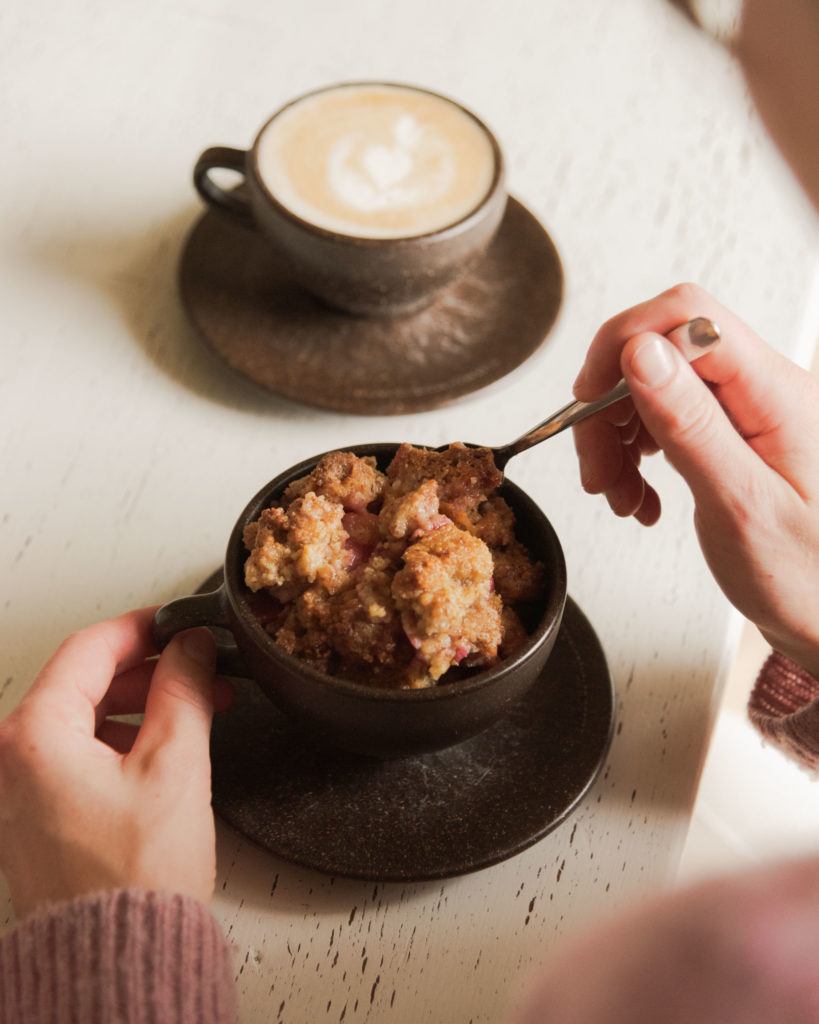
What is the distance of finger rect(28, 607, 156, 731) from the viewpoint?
624 millimetres

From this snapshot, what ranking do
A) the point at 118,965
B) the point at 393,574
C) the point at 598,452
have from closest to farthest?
the point at 118,965 → the point at 393,574 → the point at 598,452

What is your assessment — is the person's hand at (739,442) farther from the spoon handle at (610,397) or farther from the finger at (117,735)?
the finger at (117,735)

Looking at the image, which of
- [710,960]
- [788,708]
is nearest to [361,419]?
[788,708]

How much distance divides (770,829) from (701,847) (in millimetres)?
192

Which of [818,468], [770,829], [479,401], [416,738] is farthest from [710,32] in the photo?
[416,738]

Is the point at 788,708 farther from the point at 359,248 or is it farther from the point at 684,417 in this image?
the point at 359,248

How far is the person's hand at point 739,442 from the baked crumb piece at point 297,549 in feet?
0.71

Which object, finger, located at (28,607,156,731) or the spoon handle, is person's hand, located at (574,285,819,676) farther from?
finger, located at (28,607,156,731)

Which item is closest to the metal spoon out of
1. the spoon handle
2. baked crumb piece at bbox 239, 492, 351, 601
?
the spoon handle

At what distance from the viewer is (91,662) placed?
0.65 m

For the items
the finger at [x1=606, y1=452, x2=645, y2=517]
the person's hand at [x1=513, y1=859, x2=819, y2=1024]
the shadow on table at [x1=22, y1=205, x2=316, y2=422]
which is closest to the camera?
the person's hand at [x1=513, y1=859, x2=819, y2=1024]

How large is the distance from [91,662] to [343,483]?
196 mm

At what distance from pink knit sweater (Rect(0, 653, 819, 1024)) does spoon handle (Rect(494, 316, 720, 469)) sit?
1.20 feet

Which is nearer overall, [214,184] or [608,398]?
[608,398]
